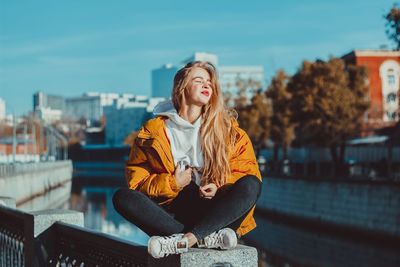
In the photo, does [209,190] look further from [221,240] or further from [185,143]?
[221,240]

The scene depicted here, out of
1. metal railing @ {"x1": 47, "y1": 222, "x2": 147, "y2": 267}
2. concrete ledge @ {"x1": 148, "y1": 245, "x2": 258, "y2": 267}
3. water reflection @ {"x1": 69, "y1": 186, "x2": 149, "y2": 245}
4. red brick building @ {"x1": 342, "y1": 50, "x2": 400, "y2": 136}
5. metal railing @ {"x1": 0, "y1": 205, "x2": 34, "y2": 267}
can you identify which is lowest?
water reflection @ {"x1": 69, "y1": 186, "x2": 149, "y2": 245}

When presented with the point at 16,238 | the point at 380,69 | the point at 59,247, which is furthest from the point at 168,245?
the point at 380,69

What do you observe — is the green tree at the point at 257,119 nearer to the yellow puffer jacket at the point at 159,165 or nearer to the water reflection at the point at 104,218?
the water reflection at the point at 104,218

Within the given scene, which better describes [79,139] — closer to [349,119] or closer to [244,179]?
[349,119]

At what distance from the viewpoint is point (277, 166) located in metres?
41.1

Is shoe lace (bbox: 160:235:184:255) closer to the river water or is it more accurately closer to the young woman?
the young woman

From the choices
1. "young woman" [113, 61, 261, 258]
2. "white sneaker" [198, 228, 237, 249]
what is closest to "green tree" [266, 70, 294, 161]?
"young woman" [113, 61, 261, 258]

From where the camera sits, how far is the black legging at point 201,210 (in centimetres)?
386

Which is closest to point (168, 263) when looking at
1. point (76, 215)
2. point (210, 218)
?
point (210, 218)

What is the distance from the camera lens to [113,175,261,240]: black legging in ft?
12.7

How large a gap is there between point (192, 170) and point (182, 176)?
114 mm

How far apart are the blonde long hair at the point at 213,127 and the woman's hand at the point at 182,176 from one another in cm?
9

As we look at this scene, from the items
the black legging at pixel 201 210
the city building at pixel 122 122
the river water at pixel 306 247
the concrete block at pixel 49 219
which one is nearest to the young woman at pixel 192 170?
the black legging at pixel 201 210

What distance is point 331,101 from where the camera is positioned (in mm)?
35906
